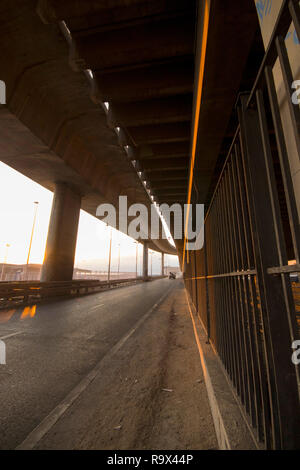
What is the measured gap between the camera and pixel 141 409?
111 inches

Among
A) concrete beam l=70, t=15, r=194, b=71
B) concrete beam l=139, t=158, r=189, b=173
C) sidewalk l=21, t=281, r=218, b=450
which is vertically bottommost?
sidewalk l=21, t=281, r=218, b=450

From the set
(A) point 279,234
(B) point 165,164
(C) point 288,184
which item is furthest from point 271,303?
(B) point 165,164

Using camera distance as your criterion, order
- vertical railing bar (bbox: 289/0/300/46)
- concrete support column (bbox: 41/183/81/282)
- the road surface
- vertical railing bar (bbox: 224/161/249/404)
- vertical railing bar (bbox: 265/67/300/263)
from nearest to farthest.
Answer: vertical railing bar (bbox: 289/0/300/46), vertical railing bar (bbox: 265/67/300/263), vertical railing bar (bbox: 224/161/249/404), the road surface, concrete support column (bbox: 41/183/81/282)

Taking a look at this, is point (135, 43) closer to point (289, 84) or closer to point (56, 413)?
point (289, 84)

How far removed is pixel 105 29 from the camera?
233 inches

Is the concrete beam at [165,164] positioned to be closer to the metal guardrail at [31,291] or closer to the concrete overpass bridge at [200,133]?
the concrete overpass bridge at [200,133]

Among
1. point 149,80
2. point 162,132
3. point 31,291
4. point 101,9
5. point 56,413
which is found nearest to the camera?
point 56,413

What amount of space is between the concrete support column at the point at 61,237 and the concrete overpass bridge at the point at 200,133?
0.10 m

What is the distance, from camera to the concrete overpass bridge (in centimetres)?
159

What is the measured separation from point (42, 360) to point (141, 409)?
2591 millimetres

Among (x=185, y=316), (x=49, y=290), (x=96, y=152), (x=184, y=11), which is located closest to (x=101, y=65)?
(x=184, y=11)

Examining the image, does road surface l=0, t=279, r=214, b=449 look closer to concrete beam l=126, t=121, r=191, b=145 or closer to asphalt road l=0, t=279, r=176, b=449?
asphalt road l=0, t=279, r=176, b=449

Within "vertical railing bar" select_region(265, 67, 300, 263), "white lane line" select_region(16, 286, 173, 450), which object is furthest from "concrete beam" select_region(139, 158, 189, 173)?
"vertical railing bar" select_region(265, 67, 300, 263)

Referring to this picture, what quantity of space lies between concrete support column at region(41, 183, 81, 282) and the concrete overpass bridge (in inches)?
3.8
